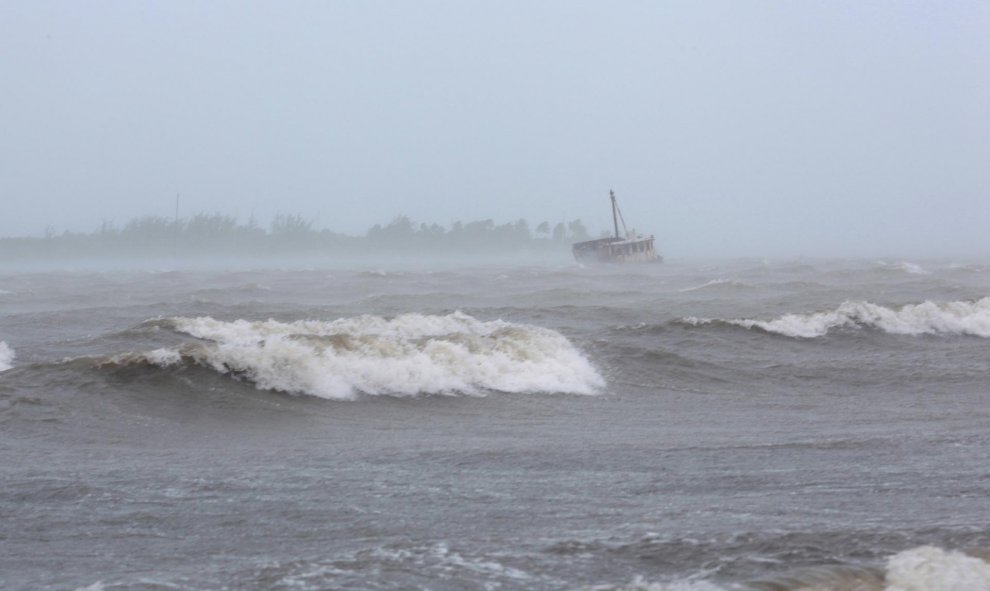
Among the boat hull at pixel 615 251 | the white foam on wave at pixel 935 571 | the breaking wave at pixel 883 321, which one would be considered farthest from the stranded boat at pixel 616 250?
the white foam on wave at pixel 935 571

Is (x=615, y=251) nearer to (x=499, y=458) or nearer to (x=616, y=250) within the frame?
(x=616, y=250)

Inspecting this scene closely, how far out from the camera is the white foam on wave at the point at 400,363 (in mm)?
12898

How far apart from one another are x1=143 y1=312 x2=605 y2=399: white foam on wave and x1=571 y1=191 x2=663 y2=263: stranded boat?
50758mm

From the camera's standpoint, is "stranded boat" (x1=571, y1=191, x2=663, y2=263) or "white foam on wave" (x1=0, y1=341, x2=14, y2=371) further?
"stranded boat" (x1=571, y1=191, x2=663, y2=263)

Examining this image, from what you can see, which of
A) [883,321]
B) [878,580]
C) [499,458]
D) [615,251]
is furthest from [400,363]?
[615,251]

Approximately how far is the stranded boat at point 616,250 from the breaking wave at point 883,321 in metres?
45.2

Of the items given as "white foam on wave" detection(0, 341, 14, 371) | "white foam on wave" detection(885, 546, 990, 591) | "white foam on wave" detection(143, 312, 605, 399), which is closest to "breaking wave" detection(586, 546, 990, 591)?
"white foam on wave" detection(885, 546, 990, 591)

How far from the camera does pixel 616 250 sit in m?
67.1

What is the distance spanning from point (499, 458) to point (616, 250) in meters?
59.3

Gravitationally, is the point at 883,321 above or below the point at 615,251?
below

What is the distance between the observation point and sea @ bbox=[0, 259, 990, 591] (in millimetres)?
5363

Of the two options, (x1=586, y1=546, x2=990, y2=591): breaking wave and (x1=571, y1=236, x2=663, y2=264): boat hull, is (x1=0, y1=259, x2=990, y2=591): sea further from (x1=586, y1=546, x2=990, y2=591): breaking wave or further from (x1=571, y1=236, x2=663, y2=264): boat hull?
(x1=571, y1=236, x2=663, y2=264): boat hull

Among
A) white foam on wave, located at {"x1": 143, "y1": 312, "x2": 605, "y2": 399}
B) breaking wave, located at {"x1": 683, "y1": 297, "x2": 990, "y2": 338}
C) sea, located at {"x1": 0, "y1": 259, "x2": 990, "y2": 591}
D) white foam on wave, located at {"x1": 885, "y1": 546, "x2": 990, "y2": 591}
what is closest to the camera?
white foam on wave, located at {"x1": 885, "y1": 546, "x2": 990, "y2": 591}

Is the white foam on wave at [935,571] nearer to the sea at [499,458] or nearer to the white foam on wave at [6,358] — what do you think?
the sea at [499,458]
